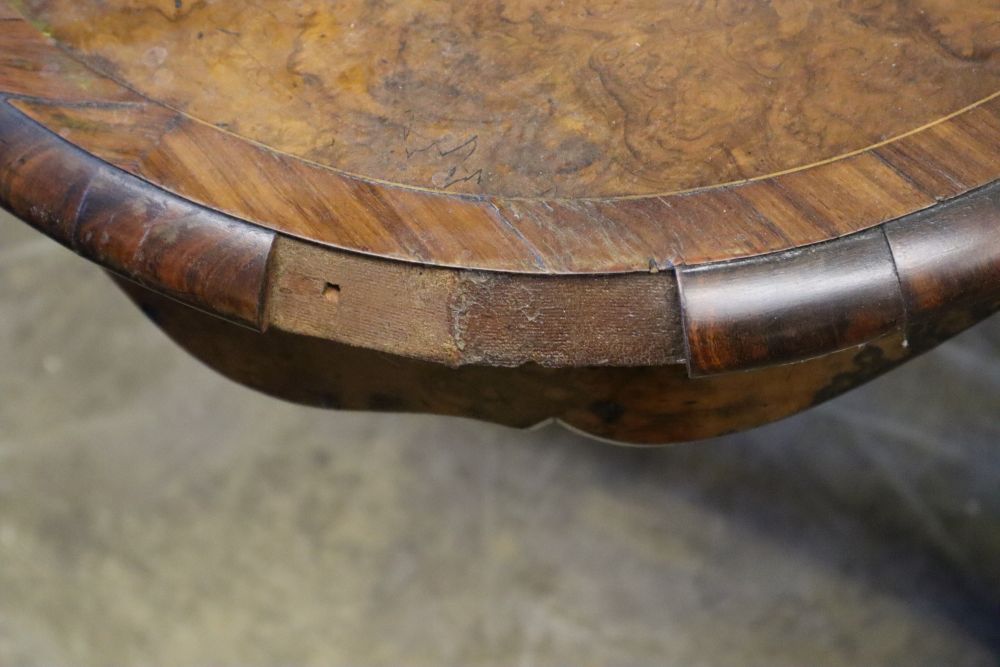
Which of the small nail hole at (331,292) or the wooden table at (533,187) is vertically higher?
the wooden table at (533,187)

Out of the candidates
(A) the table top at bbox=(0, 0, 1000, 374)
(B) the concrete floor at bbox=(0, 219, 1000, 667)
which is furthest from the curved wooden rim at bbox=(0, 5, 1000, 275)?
(B) the concrete floor at bbox=(0, 219, 1000, 667)

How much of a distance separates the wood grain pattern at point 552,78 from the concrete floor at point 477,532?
83cm

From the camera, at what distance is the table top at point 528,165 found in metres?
0.70

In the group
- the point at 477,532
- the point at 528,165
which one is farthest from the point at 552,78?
the point at 477,532

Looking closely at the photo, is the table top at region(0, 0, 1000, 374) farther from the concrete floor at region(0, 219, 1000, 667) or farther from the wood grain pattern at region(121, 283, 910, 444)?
the concrete floor at region(0, 219, 1000, 667)

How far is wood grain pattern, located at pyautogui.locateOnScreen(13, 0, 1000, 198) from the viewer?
76cm

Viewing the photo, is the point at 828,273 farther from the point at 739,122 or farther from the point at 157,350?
the point at 157,350

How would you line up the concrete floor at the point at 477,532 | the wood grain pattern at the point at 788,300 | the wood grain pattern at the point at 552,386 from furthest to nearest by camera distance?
1. the concrete floor at the point at 477,532
2. the wood grain pattern at the point at 552,386
3. the wood grain pattern at the point at 788,300

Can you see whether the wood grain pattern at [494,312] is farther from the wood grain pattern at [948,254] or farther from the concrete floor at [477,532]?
the concrete floor at [477,532]

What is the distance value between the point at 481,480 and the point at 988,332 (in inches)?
28.8

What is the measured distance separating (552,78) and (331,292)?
8.5 inches

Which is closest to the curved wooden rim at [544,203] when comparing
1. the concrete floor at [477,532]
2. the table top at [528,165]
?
the table top at [528,165]

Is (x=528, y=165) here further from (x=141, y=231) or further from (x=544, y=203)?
(x=141, y=231)

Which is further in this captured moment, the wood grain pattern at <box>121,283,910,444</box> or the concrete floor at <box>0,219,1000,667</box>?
the concrete floor at <box>0,219,1000,667</box>
